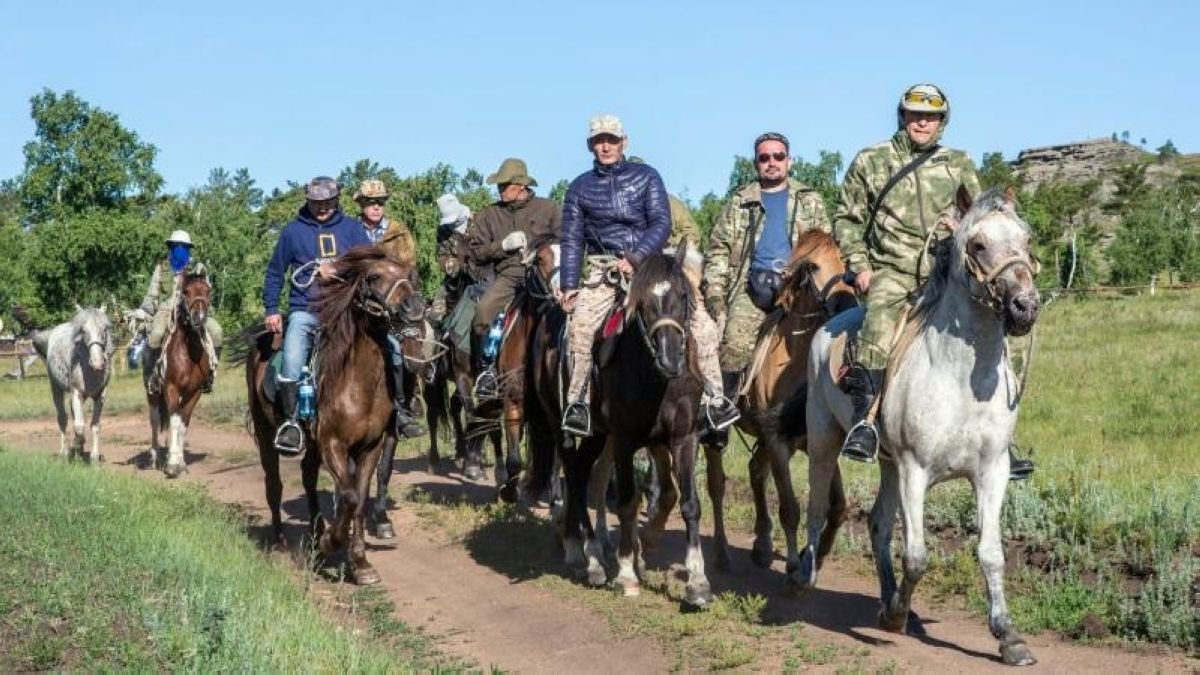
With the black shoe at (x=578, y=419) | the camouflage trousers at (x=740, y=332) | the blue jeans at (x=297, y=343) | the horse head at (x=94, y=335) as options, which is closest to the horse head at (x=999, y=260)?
the black shoe at (x=578, y=419)

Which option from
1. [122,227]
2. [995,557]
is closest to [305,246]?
[995,557]

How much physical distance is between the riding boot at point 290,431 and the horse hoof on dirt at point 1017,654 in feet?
19.6

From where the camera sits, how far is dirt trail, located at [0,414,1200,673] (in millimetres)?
8086

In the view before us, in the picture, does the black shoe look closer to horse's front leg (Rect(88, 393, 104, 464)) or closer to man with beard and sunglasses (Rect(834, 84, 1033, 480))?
man with beard and sunglasses (Rect(834, 84, 1033, 480))

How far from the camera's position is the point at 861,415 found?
28.5ft

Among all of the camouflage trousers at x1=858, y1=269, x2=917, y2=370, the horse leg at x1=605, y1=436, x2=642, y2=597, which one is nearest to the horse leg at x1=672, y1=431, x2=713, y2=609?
the horse leg at x1=605, y1=436, x2=642, y2=597

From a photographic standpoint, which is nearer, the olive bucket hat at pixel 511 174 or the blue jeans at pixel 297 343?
the blue jeans at pixel 297 343

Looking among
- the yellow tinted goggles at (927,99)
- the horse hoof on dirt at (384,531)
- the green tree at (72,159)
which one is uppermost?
the green tree at (72,159)

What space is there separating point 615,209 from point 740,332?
62.8 inches

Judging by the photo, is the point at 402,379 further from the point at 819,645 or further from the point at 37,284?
the point at 37,284

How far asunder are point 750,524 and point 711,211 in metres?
40.2

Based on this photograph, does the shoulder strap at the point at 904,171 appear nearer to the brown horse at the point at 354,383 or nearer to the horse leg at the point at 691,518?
the horse leg at the point at 691,518

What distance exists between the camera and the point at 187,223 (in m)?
61.9

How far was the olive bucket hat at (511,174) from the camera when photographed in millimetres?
15281
